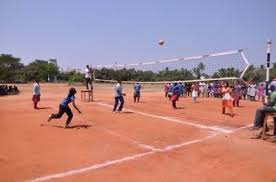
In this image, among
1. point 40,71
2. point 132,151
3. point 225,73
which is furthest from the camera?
point 40,71

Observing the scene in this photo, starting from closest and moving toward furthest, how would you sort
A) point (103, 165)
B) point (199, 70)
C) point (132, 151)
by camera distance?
point (103, 165) → point (132, 151) → point (199, 70)

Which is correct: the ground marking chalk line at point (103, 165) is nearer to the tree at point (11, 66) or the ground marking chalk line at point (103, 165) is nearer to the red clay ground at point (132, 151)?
→ the red clay ground at point (132, 151)

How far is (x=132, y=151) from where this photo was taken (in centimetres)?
954

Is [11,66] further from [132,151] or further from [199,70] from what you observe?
[132,151]

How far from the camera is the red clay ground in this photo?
25.2ft

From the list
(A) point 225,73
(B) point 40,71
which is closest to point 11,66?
(B) point 40,71

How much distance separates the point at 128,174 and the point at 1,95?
27706 millimetres

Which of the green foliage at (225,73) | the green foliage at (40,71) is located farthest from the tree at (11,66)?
the green foliage at (225,73)

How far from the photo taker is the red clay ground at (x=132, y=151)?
7.67 m

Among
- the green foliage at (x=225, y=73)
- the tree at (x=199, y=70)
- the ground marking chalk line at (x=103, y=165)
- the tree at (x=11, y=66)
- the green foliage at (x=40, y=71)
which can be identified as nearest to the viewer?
the ground marking chalk line at (x=103, y=165)

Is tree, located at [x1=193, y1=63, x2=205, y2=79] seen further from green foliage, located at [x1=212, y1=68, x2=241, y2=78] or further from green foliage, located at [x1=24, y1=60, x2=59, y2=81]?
green foliage, located at [x1=24, y1=60, x2=59, y2=81]

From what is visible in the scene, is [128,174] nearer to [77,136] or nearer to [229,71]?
[77,136]

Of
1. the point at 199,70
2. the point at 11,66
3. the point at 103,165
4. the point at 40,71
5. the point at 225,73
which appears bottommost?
the point at 103,165

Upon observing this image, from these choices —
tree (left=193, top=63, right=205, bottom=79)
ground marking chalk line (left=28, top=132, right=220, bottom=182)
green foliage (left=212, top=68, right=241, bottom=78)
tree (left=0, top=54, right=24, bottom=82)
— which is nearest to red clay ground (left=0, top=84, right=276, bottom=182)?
ground marking chalk line (left=28, top=132, right=220, bottom=182)
